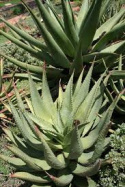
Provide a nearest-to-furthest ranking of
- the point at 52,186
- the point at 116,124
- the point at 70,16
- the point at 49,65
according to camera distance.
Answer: the point at 52,186 → the point at 116,124 → the point at 70,16 → the point at 49,65

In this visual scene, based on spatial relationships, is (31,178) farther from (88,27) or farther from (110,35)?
(110,35)

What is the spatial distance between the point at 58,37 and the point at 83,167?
5.64 ft

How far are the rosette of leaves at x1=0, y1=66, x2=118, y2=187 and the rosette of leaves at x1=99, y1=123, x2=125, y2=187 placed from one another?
121mm

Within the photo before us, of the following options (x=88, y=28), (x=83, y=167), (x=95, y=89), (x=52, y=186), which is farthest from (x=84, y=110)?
(x=88, y=28)

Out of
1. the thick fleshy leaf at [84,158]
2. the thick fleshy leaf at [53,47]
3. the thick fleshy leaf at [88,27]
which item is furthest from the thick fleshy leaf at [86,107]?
the thick fleshy leaf at [53,47]

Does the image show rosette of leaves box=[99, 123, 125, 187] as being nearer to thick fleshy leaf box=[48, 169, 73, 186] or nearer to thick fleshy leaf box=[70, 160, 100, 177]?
thick fleshy leaf box=[70, 160, 100, 177]

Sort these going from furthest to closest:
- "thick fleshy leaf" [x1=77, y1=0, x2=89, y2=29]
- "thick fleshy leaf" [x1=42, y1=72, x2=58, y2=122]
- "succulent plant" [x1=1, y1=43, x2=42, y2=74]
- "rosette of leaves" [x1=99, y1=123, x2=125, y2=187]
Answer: "succulent plant" [x1=1, y1=43, x2=42, y2=74]
"thick fleshy leaf" [x1=77, y1=0, x2=89, y2=29]
"thick fleshy leaf" [x1=42, y1=72, x2=58, y2=122]
"rosette of leaves" [x1=99, y1=123, x2=125, y2=187]

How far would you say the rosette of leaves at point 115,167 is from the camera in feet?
10.5

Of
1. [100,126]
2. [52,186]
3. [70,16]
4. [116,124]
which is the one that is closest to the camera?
[100,126]

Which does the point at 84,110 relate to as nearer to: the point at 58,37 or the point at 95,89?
the point at 95,89

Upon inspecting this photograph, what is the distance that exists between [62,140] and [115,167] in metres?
0.55

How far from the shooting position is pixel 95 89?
3.47 meters

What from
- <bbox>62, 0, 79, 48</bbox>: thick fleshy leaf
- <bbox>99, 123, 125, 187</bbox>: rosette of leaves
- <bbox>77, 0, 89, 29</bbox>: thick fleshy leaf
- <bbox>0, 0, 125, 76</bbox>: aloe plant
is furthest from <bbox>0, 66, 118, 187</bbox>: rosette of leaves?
<bbox>77, 0, 89, 29</bbox>: thick fleshy leaf

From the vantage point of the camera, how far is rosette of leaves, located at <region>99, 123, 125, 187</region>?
321 cm
